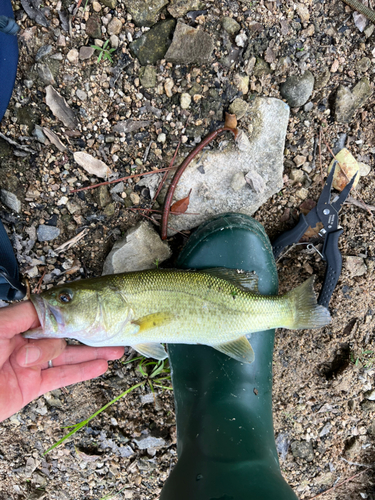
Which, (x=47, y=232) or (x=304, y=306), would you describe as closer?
(x=304, y=306)

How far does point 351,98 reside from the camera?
316 cm

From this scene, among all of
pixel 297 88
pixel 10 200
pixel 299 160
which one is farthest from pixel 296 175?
pixel 10 200

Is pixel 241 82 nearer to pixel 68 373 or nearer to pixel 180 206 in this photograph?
pixel 180 206

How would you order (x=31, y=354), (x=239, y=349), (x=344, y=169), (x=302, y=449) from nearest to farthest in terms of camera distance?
(x=31, y=354) → (x=239, y=349) → (x=344, y=169) → (x=302, y=449)

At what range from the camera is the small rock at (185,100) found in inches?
118

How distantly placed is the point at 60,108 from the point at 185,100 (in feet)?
3.40

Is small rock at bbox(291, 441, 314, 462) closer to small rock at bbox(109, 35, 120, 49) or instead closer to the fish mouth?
the fish mouth

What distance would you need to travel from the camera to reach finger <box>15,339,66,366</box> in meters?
2.42

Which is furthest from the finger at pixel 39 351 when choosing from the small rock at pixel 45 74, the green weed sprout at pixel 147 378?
the small rock at pixel 45 74

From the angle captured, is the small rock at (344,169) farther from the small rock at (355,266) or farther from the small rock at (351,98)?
the small rock at (355,266)

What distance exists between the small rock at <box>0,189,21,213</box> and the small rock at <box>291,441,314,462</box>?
350 cm

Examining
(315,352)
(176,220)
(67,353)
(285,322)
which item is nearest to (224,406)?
(285,322)

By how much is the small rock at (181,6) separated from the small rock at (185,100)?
61 cm

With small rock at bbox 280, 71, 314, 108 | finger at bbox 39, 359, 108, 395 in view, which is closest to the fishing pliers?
small rock at bbox 280, 71, 314, 108
